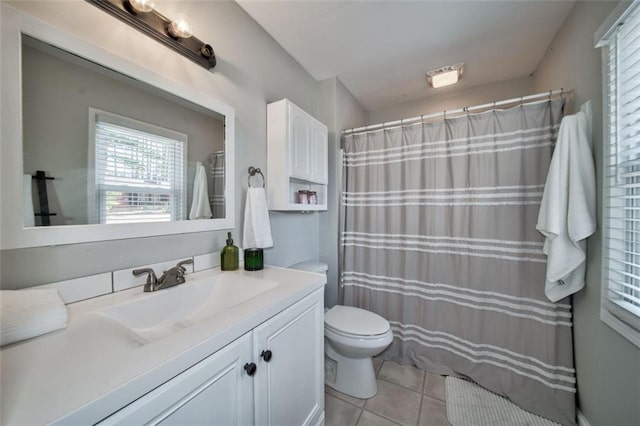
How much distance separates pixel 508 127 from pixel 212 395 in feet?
6.82

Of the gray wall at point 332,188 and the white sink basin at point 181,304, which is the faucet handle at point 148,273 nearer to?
the white sink basin at point 181,304

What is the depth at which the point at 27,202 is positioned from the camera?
0.72 m

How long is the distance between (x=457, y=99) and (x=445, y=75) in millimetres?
498

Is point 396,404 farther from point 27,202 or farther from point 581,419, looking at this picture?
point 27,202

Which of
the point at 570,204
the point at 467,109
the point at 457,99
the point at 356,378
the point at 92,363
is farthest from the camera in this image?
the point at 457,99

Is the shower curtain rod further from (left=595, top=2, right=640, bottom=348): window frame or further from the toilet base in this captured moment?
the toilet base

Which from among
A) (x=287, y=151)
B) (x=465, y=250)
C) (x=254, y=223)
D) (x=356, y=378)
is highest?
(x=287, y=151)

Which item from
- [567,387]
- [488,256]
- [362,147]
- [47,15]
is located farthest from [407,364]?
[47,15]

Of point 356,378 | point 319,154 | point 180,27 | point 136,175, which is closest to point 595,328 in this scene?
point 356,378

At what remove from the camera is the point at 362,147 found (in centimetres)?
207

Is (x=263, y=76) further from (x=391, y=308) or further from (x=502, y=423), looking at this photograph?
(x=502, y=423)

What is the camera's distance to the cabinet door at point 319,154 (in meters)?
1.83

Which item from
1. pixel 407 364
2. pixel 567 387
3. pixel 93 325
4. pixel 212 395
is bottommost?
pixel 407 364

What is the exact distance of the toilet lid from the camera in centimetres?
148
